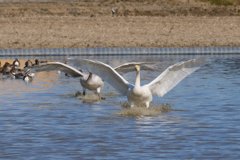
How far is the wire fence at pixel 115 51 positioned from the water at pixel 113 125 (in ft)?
30.9

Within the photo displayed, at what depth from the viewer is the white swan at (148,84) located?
2066cm

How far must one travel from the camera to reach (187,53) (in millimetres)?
38406

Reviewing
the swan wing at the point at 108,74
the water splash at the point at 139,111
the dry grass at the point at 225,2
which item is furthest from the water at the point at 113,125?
the dry grass at the point at 225,2

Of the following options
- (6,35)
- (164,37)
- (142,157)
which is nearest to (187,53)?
(164,37)

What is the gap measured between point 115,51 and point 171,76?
57.8ft

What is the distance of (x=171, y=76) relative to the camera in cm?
2119

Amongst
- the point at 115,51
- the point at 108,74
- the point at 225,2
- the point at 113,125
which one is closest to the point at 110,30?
the point at 115,51

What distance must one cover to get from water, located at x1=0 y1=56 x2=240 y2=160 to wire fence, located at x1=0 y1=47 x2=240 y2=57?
9.41 m

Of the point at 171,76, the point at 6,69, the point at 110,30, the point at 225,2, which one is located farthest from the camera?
the point at 225,2

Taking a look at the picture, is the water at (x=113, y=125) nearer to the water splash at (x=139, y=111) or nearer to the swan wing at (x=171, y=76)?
the water splash at (x=139, y=111)

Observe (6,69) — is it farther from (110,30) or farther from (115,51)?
(110,30)

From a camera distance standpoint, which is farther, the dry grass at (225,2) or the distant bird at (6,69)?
the dry grass at (225,2)

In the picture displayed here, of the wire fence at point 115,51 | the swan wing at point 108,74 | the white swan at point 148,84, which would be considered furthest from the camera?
the wire fence at point 115,51

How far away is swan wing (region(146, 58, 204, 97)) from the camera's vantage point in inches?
824
